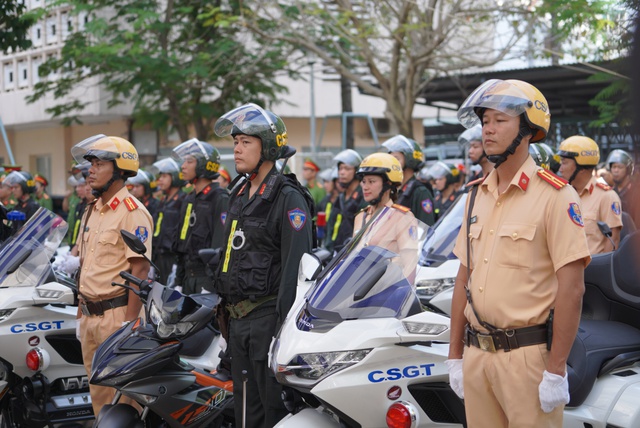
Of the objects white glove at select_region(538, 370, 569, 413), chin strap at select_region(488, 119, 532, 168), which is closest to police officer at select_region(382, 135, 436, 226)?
chin strap at select_region(488, 119, 532, 168)

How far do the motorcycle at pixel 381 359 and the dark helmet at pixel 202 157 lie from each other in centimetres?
478

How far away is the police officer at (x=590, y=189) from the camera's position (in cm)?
809

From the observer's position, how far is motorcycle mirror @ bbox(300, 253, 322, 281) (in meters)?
4.42

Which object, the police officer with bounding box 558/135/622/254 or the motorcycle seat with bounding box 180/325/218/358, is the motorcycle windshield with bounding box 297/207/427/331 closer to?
the motorcycle seat with bounding box 180/325/218/358

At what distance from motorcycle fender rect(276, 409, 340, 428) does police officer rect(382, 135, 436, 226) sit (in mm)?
5191

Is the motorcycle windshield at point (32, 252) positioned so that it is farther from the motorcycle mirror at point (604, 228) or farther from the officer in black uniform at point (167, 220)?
the motorcycle mirror at point (604, 228)

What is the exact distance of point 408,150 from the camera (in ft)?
33.4

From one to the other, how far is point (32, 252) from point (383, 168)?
309cm

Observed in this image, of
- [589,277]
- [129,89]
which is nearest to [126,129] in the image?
[129,89]

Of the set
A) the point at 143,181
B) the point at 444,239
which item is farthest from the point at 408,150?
the point at 143,181

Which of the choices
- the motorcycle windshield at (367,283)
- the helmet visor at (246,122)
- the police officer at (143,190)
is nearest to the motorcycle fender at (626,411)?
the motorcycle windshield at (367,283)

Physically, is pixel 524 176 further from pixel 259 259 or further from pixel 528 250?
pixel 259 259

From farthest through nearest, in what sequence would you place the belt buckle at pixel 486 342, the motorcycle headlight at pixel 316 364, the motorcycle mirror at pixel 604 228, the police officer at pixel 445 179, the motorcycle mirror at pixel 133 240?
1. the police officer at pixel 445 179
2. the motorcycle mirror at pixel 604 228
3. the motorcycle mirror at pixel 133 240
4. the motorcycle headlight at pixel 316 364
5. the belt buckle at pixel 486 342

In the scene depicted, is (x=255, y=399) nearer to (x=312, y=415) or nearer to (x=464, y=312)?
(x=312, y=415)
